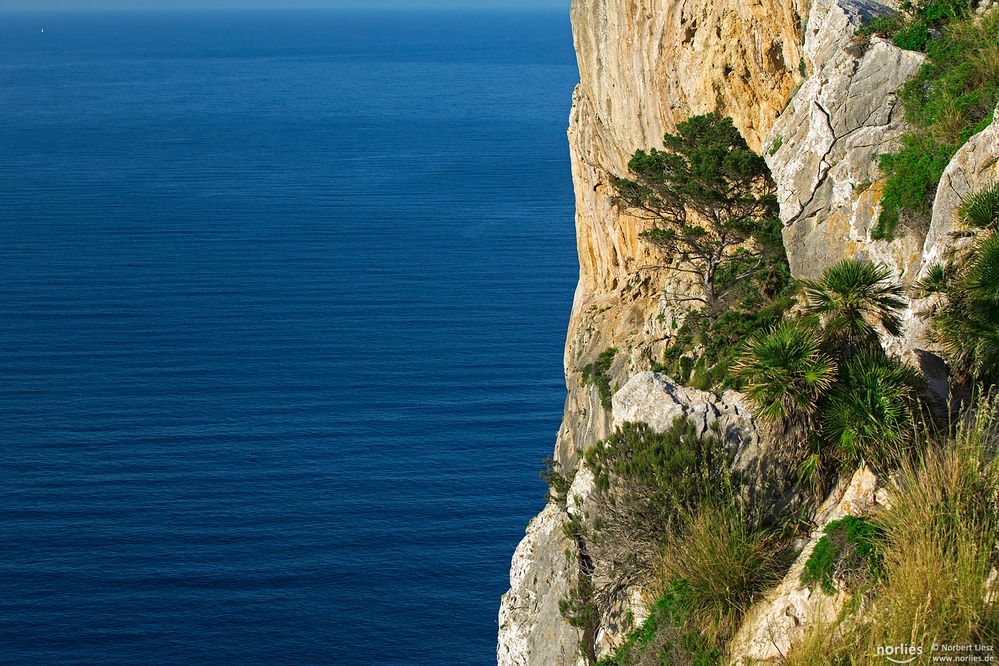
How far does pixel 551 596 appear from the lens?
74.3 ft

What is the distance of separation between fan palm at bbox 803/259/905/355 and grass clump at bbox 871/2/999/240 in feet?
8.29

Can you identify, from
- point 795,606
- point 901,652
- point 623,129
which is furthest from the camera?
point 623,129

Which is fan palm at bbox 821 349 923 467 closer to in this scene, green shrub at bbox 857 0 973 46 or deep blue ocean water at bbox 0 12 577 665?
green shrub at bbox 857 0 973 46

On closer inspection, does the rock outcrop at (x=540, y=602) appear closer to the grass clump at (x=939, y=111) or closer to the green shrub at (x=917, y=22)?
the grass clump at (x=939, y=111)

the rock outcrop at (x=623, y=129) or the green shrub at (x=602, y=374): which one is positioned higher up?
the rock outcrop at (x=623, y=129)

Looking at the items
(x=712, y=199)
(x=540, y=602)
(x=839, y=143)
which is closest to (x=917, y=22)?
(x=839, y=143)

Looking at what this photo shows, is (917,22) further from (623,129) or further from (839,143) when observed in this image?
(623,129)

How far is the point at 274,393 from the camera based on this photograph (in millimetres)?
67688

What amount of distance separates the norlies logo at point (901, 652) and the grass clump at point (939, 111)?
847 cm

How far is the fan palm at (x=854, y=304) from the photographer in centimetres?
1530

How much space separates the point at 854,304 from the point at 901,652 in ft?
19.2

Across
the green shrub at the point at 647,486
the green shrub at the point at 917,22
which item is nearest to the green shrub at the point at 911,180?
the green shrub at the point at 917,22

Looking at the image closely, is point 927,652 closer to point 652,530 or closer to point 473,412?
point 652,530

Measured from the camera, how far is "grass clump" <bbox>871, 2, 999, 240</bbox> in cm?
1748
